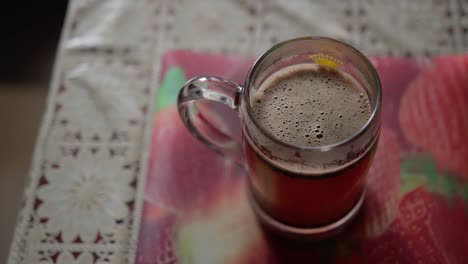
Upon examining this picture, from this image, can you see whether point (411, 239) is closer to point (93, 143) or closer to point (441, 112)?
point (441, 112)

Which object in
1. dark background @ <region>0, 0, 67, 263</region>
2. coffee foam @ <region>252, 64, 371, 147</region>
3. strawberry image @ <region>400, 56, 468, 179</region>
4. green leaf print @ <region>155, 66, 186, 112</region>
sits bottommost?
dark background @ <region>0, 0, 67, 263</region>

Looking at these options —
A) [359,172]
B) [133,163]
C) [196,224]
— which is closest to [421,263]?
[359,172]

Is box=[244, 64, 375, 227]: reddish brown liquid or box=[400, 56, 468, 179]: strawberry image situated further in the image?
box=[400, 56, 468, 179]: strawberry image

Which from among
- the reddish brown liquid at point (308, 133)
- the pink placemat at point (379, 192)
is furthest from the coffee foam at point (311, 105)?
the pink placemat at point (379, 192)

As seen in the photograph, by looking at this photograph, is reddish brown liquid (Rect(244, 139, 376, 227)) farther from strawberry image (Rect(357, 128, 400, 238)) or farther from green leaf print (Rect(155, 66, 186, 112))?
green leaf print (Rect(155, 66, 186, 112))

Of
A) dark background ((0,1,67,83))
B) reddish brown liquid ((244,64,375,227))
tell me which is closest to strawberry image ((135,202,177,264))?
reddish brown liquid ((244,64,375,227))

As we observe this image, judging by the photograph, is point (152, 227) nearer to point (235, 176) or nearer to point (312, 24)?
point (235, 176)

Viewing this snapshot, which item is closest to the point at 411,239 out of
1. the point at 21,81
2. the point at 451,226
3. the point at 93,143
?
the point at 451,226

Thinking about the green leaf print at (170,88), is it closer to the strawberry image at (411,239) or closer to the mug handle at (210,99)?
the mug handle at (210,99)
